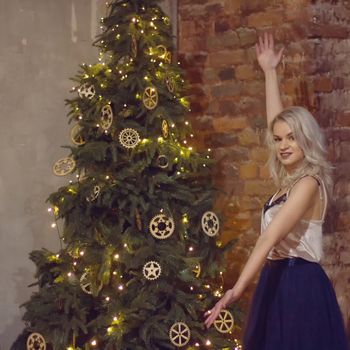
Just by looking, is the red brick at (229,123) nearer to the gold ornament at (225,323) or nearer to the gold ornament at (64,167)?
the gold ornament at (64,167)

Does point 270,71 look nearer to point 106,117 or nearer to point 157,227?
point 106,117

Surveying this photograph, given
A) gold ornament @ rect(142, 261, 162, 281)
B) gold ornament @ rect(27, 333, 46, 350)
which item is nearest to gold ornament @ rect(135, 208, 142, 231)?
gold ornament @ rect(142, 261, 162, 281)

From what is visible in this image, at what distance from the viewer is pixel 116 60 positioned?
140 inches

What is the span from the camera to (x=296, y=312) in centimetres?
287

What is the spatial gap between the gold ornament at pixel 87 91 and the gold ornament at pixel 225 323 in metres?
1.39

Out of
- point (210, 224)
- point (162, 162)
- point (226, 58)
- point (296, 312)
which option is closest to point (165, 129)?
point (162, 162)

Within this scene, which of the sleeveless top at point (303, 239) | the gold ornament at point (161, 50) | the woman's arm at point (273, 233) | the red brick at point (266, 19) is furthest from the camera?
the red brick at point (266, 19)

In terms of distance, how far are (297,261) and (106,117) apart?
50.2 inches

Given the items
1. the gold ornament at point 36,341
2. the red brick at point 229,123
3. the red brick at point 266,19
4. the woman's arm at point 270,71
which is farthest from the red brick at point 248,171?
the gold ornament at point 36,341

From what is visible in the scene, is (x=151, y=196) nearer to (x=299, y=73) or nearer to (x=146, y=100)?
(x=146, y=100)

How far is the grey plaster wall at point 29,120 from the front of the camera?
14.1 feet

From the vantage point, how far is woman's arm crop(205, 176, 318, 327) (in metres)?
2.67

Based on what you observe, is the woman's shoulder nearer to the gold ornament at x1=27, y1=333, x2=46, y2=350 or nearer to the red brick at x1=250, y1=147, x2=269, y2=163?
the red brick at x1=250, y1=147, x2=269, y2=163

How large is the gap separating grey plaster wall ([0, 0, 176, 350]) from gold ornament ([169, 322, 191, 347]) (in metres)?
1.39
